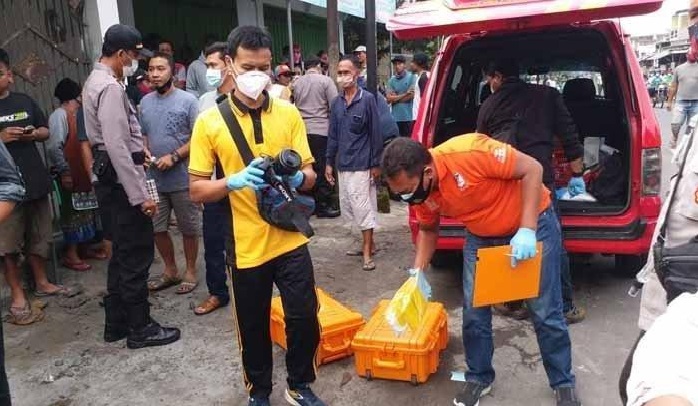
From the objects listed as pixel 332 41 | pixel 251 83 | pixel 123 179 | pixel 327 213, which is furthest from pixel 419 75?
pixel 251 83

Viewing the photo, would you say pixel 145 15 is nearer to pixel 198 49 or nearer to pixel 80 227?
pixel 198 49

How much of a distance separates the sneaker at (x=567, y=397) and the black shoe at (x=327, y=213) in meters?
4.11

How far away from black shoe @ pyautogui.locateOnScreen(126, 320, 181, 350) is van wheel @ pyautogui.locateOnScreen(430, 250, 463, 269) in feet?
7.06

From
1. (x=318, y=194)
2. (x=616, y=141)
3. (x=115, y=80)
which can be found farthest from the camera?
(x=318, y=194)

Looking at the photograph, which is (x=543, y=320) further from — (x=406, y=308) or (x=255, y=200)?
(x=255, y=200)

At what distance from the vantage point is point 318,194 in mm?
6672

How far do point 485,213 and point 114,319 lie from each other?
99.1 inches

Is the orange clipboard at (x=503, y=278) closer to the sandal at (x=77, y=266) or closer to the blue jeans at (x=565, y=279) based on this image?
the blue jeans at (x=565, y=279)

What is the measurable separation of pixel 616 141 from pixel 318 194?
10.4 feet

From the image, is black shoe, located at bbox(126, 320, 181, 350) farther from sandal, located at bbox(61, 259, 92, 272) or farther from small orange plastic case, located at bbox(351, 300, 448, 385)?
sandal, located at bbox(61, 259, 92, 272)

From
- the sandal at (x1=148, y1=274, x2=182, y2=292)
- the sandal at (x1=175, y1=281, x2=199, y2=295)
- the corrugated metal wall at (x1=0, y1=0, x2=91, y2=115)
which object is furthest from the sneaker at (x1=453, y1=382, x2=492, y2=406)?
the corrugated metal wall at (x1=0, y1=0, x2=91, y2=115)

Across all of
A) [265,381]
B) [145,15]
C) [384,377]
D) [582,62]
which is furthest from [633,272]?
[145,15]

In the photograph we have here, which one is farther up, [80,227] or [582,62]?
[582,62]

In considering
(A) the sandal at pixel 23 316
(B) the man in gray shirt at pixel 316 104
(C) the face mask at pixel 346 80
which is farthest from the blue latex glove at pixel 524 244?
(B) the man in gray shirt at pixel 316 104
